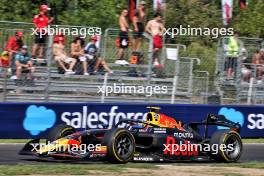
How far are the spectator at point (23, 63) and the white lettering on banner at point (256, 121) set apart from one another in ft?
18.1

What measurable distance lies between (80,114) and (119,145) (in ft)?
14.0

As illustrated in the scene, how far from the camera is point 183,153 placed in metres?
11.7

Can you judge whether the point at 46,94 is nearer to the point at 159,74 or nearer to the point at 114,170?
the point at 159,74

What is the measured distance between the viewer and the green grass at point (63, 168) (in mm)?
9352

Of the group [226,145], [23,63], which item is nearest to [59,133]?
[226,145]

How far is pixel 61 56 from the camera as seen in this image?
15.7 m

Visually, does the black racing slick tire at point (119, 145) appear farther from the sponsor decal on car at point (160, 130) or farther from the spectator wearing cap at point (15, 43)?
the spectator wearing cap at point (15, 43)

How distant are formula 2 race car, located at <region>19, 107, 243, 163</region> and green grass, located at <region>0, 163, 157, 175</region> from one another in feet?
0.97

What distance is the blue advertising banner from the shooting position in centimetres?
1432

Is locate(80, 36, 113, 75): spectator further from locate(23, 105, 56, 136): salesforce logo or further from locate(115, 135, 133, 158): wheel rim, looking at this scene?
locate(115, 135, 133, 158): wheel rim

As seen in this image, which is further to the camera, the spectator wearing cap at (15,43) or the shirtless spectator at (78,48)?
the shirtless spectator at (78,48)

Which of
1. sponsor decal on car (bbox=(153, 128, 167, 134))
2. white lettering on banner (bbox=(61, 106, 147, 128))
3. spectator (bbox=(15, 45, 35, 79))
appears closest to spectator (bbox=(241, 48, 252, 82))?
white lettering on banner (bbox=(61, 106, 147, 128))

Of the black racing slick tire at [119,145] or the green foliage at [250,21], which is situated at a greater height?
the green foliage at [250,21]

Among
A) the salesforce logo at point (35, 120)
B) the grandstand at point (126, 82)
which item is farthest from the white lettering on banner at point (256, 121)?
the salesforce logo at point (35, 120)
